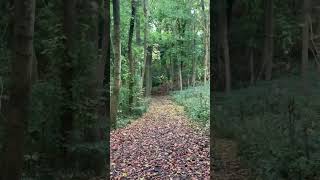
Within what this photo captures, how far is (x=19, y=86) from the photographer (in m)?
5.20

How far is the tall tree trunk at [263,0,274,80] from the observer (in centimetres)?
774

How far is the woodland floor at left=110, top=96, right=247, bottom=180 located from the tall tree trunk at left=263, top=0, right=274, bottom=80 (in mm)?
1558

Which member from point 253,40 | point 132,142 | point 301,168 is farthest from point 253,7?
point 132,142

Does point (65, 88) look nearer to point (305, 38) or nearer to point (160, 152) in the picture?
point (160, 152)

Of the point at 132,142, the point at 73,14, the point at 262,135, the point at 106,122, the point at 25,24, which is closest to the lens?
the point at 25,24

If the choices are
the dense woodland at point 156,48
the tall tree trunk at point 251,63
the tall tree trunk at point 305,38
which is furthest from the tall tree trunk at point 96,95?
the dense woodland at point 156,48

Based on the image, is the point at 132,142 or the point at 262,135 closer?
the point at 262,135

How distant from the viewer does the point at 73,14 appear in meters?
8.52

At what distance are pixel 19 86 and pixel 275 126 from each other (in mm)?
4234

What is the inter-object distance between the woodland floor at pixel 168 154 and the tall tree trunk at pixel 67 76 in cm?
159

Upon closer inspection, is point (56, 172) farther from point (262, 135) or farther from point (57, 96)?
point (262, 135)

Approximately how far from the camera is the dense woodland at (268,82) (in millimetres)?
6805

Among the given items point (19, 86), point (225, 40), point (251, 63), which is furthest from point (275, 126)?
point (19, 86)

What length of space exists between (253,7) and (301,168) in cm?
323
